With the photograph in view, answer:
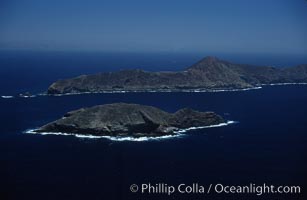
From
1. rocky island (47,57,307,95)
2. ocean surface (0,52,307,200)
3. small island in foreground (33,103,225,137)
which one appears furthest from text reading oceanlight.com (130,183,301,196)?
rocky island (47,57,307,95)

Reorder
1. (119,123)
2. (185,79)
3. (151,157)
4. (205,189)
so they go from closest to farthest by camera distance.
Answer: (205,189) < (151,157) < (119,123) < (185,79)

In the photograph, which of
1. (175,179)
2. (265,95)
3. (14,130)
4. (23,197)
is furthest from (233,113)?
(23,197)

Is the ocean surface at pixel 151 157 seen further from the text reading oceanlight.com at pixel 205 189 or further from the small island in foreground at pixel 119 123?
the small island in foreground at pixel 119 123

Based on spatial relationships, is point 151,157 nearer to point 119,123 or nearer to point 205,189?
point 205,189

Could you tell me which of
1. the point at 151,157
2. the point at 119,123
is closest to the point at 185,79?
the point at 119,123

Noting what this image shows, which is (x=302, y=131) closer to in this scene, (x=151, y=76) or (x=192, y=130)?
(x=192, y=130)

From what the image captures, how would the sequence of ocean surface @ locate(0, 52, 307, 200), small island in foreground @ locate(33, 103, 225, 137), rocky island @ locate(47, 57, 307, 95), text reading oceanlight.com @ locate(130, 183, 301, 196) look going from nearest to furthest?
text reading oceanlight.com @ locate(130, 183, 301, 196) → ocean surface @ locate(0, 52, 307, 200) → small island in foreground @ locate(33, 103, 225, 137) → rocky island @ locate(47, 57, 307, 95)

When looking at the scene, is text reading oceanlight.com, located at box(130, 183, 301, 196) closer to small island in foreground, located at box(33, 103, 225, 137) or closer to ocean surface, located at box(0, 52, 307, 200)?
ocean surface, located at box(0, 52, 307, 200)
